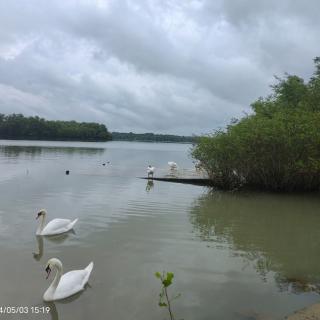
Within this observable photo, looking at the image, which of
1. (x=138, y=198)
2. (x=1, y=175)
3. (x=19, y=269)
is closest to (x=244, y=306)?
(x=19, y=269)

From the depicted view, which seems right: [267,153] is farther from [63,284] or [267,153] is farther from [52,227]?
[63,284]

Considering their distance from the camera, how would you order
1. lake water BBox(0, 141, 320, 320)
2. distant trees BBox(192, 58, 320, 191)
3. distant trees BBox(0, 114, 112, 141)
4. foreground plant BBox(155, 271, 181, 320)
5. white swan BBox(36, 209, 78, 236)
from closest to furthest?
foreground plant BBox(155, 271, 181, 320) < lake water BBox(0, 141, 320, 320) < white swan BBox(36, 209, 78, 236) < distant trees BBox(192, 58, 320, 191) < distant trees BBox(0, 114, 112, 141)

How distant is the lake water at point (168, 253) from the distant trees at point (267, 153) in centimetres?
256

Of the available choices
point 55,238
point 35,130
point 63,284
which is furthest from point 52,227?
point 35,130

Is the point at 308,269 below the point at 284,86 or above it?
below

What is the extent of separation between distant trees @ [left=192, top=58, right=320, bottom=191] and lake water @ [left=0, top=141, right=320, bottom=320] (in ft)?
8.40

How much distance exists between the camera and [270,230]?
1550cm

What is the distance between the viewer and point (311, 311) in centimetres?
773

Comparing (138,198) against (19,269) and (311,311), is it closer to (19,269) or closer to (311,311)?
(19,269)

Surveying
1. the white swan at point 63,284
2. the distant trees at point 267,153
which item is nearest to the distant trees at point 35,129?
the distant trees at point 267,153

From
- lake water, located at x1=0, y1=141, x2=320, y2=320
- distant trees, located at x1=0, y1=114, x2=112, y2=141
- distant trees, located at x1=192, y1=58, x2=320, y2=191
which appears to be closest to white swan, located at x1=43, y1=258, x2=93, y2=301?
lake water, located at x1=0, y1=141, x2=320, y2=320

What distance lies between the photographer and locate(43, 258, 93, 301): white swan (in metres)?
8.50

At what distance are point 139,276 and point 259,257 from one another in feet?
12.2

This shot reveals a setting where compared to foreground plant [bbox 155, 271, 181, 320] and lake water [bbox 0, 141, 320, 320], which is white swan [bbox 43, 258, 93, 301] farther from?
foreground plant [bbox 155, 271, 181, 320]
